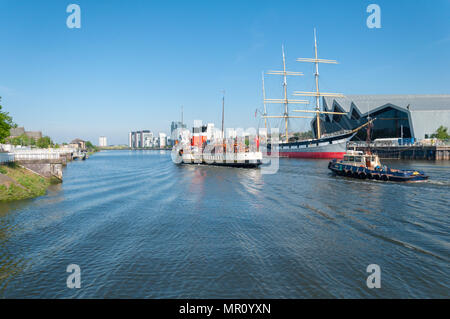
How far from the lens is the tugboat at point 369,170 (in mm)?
31209

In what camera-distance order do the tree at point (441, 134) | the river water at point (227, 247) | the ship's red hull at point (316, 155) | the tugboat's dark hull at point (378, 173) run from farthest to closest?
the ship's red hull at point (316, 155) < the tree at point (441, 134) < the tugboat's dark hull at point (378, 173) < the river water at point (227, 247)

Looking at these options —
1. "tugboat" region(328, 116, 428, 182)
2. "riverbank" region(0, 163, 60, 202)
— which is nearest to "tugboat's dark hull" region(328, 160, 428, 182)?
"tugboat" region(328, 116, 428, 182)

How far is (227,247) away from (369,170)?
2805 centimetres

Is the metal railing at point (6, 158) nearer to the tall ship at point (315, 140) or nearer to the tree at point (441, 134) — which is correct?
the tall ship at point (315, 140)

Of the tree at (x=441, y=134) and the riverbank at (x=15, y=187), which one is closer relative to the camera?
the riverbank at (x=15, y=187)

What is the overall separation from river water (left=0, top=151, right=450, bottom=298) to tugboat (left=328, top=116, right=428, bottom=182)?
803 cm

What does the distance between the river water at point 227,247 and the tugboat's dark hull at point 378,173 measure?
7.90 metres

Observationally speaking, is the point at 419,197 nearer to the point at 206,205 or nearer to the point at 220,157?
the point at 206,205

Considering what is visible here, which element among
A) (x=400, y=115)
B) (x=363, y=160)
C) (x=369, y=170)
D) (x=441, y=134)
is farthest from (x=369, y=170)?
(x=400, y=115)

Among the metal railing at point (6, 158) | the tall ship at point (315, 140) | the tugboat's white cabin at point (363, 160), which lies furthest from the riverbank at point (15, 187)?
the tall ship at point (315, 140)

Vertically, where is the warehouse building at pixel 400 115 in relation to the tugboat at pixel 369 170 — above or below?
above

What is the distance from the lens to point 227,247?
1268 centimetres

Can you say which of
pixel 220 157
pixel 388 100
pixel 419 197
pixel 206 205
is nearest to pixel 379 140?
pixel 388 100

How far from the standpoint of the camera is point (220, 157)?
64.2 meters
